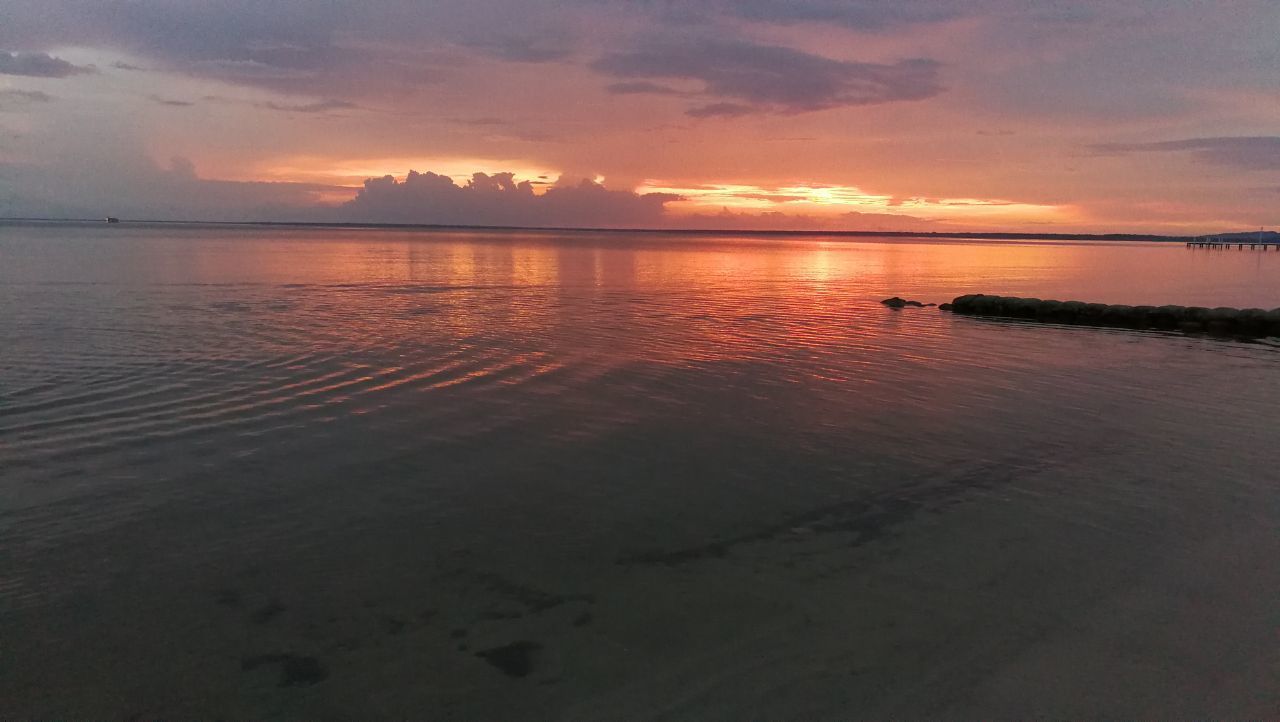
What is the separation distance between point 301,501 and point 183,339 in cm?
1395

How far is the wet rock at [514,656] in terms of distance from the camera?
5770 millimetres

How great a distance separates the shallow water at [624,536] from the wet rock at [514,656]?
4cm

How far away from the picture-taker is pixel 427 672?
571cm

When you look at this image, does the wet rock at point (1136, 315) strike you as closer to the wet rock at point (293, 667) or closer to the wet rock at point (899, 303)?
the wet rock at point (899, 303)

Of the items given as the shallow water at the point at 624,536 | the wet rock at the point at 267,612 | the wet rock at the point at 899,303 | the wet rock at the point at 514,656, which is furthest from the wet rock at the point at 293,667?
the wet rock at the point at 899,303

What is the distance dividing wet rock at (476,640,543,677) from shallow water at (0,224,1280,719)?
0.14ft

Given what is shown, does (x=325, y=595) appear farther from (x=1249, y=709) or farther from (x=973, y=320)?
(x=973, y=320)

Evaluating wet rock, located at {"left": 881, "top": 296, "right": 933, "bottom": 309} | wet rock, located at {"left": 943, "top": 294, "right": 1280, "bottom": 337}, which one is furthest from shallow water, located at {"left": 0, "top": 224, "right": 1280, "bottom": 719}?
wet rock, located at {"left": 881, "top": 296, "right": 933, "bottom": 309}

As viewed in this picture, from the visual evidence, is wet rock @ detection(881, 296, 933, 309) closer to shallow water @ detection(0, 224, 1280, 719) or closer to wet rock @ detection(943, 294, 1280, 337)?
wet rock @ detection(943, 294, 1280, 337)

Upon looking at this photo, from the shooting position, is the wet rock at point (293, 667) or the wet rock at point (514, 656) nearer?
the wet rock at point (293, 667)

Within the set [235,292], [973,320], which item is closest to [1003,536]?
[973,320]

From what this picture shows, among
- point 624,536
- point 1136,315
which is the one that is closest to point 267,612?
point 624,536

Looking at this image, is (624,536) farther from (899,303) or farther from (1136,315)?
(899,303)

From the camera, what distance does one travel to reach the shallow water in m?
5.66
